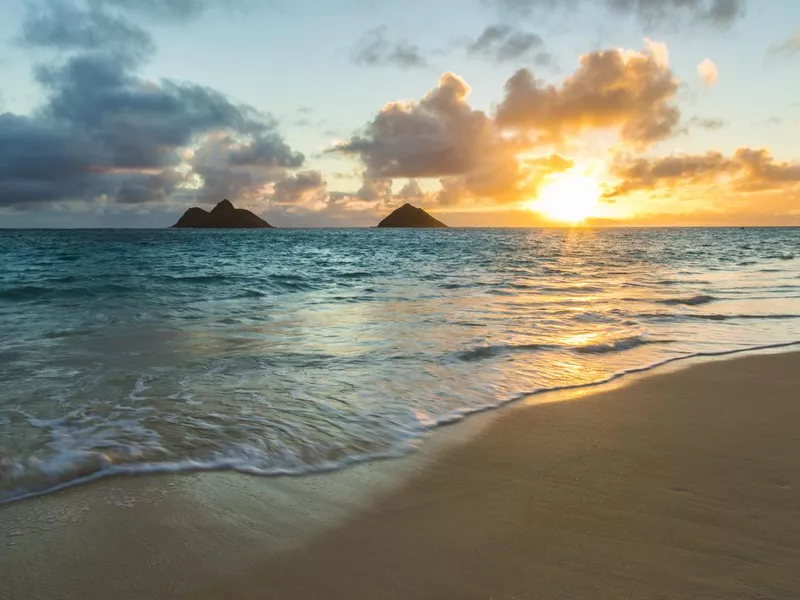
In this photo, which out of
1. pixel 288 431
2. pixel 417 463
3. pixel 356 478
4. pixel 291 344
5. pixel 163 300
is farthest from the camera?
pixel 163 300

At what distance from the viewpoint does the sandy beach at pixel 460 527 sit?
2748 millimetres

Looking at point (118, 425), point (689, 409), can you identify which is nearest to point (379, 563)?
point (118, 425)

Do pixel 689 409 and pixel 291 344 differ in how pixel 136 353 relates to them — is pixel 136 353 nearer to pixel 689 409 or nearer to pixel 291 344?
pixel 291 344

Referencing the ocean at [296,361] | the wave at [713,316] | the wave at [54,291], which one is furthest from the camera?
the wave at [54,291]

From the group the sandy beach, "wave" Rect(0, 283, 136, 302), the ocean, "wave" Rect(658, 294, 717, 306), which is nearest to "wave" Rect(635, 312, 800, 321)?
the ocean

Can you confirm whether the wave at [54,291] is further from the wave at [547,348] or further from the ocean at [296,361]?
the wave at [547,348]

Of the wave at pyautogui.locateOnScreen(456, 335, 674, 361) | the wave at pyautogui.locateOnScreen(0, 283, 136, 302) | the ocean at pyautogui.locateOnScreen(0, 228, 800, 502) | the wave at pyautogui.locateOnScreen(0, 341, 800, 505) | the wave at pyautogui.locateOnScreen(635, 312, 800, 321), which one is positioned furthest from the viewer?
the wave at pyautogui.locateOnScreen(0, 283, 136, 302)

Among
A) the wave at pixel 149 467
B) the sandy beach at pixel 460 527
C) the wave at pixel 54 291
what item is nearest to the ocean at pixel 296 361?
the wave at pixel 149 467

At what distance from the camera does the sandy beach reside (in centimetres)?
275

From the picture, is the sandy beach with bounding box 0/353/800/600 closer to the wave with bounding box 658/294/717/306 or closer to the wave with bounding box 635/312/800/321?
the wave with bounding box 635/312/800/321

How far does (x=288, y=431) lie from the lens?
16.6 ft

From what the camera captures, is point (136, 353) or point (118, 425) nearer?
point (118, 425)

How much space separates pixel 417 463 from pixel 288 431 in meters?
1.36

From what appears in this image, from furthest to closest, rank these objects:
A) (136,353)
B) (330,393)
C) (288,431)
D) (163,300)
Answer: (163,300) < (136,353) < (330,393) < (288,431)
